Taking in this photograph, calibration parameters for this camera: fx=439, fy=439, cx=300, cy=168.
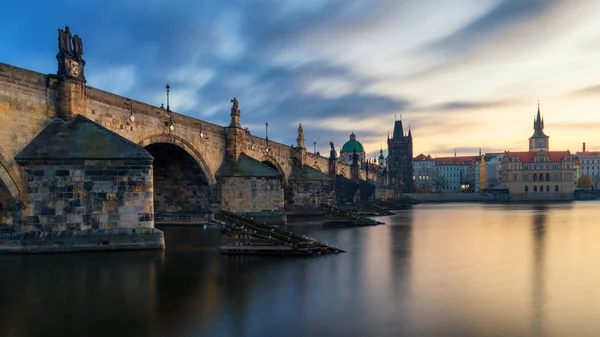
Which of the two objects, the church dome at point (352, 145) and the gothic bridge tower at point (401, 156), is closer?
the gothic bridge tower at point (401, 156)

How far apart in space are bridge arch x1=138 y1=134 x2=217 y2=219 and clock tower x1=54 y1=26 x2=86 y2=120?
34.5 ft

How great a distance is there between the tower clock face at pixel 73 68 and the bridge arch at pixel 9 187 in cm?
408

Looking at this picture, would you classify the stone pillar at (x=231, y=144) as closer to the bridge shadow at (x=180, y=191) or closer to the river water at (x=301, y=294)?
the bridge shadow at (x=180, y=191)

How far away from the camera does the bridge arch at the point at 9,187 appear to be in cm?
1489

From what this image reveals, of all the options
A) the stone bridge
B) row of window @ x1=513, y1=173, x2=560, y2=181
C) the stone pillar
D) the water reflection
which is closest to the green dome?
row of window @ x1=513, y1=173, x2=560, y2=181

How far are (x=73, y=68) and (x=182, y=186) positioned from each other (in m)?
14.1

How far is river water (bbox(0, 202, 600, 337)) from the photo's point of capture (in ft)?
26.7

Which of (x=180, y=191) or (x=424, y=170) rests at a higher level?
(x=424, y=170)

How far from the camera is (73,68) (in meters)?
17.3

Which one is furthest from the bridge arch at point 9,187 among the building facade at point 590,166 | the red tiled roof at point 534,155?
the building facade at point 590,166

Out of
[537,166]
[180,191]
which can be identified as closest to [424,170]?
[537,166]

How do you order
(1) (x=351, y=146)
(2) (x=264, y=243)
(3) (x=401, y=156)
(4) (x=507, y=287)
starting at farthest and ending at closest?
(1) (x=351, y=146) → (3) (x=401, y=156) → (2) (x=264, y=243) → (4) (x=507, y=287)

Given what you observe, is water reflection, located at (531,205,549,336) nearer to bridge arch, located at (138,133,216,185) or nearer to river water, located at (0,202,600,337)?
river water, located at (0,202,600,337)

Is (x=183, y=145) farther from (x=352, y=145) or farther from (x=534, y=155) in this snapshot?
(x=352, y=145)
